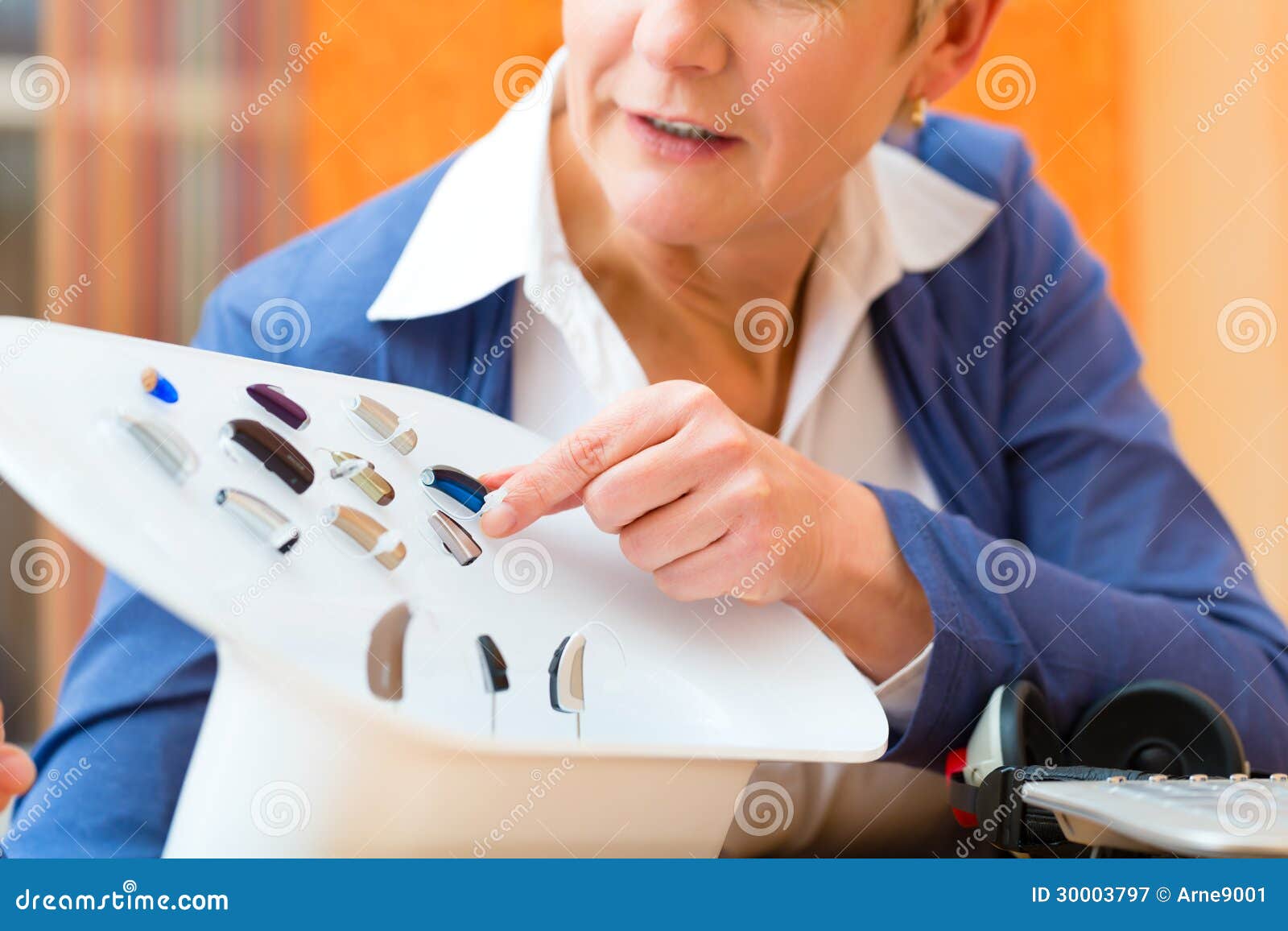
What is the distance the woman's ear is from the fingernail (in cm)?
50

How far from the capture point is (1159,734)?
664 mm

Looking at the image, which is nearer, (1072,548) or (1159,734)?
(1159,734)

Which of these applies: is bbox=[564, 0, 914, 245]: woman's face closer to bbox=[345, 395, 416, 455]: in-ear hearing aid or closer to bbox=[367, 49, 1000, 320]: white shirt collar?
bbox=[367, 49, 1000, 320]: white shirt collar

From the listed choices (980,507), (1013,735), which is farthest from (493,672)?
(980,507)

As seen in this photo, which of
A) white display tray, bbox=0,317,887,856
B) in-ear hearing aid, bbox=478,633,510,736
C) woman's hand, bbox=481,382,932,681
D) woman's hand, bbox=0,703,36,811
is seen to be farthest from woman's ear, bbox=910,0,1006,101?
woman's hand, bbox=0,703,36,811

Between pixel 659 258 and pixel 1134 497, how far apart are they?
395 mm

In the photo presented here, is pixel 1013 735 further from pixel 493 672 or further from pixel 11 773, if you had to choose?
pixel 11 773

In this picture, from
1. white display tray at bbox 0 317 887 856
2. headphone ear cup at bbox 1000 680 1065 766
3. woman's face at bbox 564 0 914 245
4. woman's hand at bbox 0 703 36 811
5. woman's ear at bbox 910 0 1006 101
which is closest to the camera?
white display tray at bbox 0 317 887 856

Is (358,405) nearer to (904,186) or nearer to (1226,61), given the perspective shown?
(904,186)

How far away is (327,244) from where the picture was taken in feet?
2.74

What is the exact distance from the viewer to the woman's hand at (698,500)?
0.55 metres

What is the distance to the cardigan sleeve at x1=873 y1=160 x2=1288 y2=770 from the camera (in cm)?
68

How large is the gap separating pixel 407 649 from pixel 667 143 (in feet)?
1.30
